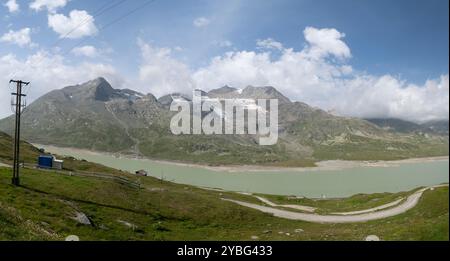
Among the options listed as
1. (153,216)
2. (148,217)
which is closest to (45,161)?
(153,216)

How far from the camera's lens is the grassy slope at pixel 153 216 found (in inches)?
1292

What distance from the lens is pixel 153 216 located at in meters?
49.0

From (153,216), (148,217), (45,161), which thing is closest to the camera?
(148,217)

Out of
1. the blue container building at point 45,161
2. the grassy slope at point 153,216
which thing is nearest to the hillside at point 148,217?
the grassy slope at point 153,216

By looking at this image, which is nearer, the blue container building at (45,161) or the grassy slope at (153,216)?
the grassy slope at (153,216)

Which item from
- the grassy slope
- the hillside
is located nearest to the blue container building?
the hillside

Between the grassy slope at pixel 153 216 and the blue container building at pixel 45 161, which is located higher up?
the blue container building at pixel 45 161

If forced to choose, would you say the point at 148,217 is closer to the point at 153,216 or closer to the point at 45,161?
the point at 153,216

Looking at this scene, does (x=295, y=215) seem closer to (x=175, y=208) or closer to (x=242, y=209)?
(x=242, y=209)

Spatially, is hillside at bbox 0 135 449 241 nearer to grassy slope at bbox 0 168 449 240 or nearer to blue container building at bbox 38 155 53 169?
grassy slope at bbox 0 168 449 240

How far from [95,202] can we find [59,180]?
34.0 ft

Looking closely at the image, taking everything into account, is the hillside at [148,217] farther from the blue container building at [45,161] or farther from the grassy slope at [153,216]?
the blue container building at [45,161]
